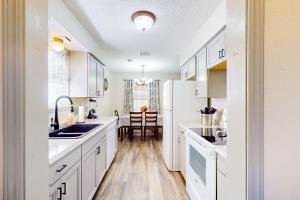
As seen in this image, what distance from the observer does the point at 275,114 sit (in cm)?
67

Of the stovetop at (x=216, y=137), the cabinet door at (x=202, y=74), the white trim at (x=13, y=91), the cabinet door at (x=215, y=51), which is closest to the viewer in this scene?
the white trim at (x=13, y=91)

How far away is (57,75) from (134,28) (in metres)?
1.37

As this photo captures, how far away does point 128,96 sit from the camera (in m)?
6.90

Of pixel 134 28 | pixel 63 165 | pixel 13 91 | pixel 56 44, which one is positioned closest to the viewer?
pixel 13 91

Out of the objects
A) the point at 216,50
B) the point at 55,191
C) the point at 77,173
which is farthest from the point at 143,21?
the point at 55,191

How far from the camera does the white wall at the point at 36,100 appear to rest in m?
0.64

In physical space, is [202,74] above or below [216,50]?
below

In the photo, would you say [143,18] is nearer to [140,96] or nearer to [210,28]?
[210,28]

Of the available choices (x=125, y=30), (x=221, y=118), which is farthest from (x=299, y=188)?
(x=125, y=30)

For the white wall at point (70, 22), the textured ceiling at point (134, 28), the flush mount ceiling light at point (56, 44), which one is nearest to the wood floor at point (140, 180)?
the flush mount ceiling light at point (56, 44)

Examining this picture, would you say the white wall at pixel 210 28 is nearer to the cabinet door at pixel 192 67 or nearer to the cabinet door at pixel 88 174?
the cabinet door at pixel 192 67

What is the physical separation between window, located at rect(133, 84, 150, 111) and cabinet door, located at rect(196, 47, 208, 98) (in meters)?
4.13

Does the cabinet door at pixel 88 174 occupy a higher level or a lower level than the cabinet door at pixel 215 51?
lower

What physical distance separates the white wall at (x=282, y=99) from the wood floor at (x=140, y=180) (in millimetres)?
1801
